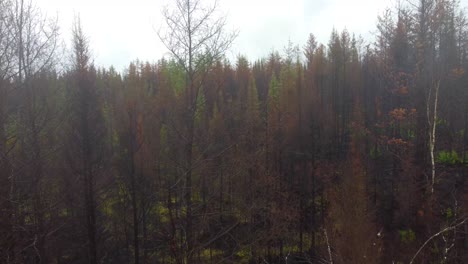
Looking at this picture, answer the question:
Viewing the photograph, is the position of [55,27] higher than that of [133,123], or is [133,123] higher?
[55,27]

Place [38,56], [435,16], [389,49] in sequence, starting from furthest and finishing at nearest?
[389,49] → [435,16] → [38,56]

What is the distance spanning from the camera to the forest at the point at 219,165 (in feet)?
26.2

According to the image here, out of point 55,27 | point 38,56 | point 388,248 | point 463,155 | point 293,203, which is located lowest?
point 388,248

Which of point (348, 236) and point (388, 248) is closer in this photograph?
point (348, 236)

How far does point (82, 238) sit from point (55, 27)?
33.2ft

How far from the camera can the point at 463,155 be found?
25.3 meters

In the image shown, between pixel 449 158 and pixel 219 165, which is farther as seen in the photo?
pixel 449 158

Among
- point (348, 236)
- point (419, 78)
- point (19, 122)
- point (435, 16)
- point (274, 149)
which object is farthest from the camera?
point (274, 149)

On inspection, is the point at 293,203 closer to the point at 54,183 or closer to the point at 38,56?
the point at 54,183

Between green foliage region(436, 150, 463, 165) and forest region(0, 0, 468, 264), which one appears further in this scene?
green foliage region(436, 150, 463, 165)

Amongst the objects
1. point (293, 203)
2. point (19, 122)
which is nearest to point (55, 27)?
point (19, 122)

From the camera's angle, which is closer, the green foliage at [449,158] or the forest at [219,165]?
the forest at [219,165]

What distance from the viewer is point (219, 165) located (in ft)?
26.4

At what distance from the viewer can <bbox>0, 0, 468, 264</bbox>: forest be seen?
799 cm
